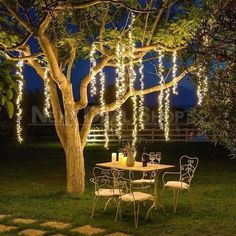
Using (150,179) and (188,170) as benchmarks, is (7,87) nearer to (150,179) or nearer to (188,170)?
(188,170)

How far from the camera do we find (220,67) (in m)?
4.36

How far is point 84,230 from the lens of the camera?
7059mm

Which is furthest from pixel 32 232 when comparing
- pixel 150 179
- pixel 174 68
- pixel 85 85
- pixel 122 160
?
pixel 174 68

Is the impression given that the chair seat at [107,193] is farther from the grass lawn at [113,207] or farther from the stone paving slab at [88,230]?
the stone paving slab at [88,230]

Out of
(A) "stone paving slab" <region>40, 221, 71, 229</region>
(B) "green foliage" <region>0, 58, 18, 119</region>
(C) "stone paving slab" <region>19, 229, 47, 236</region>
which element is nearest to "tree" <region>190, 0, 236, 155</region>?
(B) "green foliage" <region>0, 58, 18, 119</region>

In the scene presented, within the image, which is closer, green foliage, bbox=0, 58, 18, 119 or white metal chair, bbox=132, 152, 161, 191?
green foliage, bbox=0, 58, 18, 119

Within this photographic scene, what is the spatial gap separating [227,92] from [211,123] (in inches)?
14.2

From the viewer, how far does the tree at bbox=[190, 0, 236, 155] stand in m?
4.09

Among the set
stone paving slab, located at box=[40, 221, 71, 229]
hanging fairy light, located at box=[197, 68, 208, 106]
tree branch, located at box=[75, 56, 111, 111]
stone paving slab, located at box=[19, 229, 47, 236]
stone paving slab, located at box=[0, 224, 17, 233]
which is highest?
tree branch, located at box=[75, 56, 111, 111]

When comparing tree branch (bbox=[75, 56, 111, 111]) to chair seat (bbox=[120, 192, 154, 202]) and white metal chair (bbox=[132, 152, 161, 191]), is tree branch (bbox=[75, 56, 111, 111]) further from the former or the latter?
chair seat (bbox=[120, 192, 154, 202])

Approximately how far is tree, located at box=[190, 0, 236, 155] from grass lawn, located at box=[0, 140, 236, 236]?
2762 millimetres

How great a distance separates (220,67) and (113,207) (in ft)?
15.5

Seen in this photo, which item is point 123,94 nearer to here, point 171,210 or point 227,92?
point 171,210

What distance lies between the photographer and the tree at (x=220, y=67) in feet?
13.4
